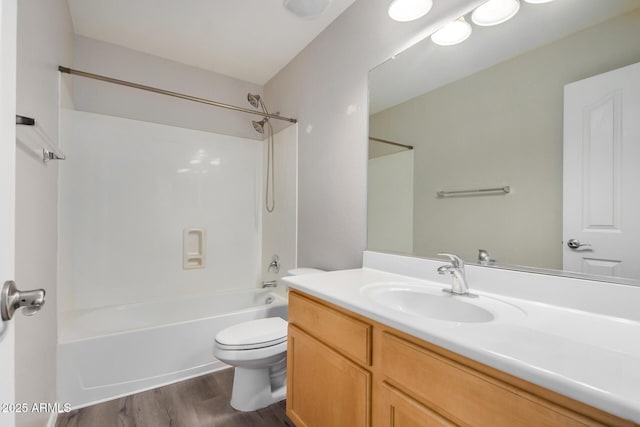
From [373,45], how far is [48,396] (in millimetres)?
2503

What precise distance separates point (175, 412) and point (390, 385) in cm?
141

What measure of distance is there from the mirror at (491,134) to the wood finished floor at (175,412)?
3.83 feet

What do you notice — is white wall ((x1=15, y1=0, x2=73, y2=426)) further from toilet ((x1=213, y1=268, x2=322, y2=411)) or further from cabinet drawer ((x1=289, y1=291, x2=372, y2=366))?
cabinet drawer ((x1=289, y1=291, x2=372, y2=366))

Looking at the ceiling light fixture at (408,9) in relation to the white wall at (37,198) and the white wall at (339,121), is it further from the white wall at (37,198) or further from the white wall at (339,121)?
the white wall at (37,198)

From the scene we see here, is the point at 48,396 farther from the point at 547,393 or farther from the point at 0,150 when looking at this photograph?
the point at 547,393

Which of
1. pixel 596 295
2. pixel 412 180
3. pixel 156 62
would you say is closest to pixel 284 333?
pixel 412 180

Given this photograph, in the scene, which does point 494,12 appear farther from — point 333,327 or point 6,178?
point 6,178

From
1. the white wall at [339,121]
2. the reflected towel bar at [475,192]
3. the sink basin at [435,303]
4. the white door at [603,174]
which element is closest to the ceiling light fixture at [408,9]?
the white wall at [339,121]

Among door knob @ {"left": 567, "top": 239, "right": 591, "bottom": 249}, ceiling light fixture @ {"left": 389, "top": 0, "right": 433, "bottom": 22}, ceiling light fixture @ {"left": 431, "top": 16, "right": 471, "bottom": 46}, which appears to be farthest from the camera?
ceiling light fixture @ {"left": 389, "top": 0, "right": 433, "bottom": 22}

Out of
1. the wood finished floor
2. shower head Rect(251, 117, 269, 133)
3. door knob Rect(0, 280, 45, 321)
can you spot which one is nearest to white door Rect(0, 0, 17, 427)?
door knob Rect(0, 280, 45, 321)

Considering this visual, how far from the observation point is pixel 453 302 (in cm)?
109

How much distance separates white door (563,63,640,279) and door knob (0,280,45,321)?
1.43m

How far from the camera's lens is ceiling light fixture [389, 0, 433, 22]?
138cm

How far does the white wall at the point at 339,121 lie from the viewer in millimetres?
1621
